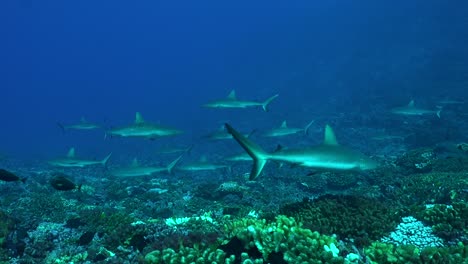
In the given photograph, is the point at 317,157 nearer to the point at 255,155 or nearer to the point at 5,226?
the point at 255,155

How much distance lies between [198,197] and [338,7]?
337 feet

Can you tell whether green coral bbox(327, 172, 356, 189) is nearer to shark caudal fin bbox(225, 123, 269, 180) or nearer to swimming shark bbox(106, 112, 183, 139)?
swimming shark bbox(106, 112, 183, 139)

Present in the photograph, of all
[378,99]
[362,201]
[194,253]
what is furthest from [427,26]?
[194,253]

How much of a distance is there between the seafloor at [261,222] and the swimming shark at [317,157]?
1.14 m

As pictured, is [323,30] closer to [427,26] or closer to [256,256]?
[427,26]

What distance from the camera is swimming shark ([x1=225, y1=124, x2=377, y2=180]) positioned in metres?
6.79

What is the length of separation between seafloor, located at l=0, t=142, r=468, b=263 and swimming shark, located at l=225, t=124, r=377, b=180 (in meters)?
1.14

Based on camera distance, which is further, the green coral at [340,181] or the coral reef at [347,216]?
the green coral at [340,181]

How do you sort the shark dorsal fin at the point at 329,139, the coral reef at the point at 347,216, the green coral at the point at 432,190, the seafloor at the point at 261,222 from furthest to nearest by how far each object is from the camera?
the green coral at the point at 432,190, the shark dorsal fin at the point at 329,139, the coral reef at the point at 347,216, the seafloor at the point at 261,222

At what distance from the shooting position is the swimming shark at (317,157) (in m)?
6.79

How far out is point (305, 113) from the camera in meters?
46.3

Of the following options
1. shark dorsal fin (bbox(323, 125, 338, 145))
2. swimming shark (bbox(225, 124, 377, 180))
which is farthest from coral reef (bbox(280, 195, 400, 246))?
shark dorsal fin (bbox(323, 125, 338, 145))

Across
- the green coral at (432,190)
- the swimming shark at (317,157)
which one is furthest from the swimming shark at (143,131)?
the green coral at (432,190)

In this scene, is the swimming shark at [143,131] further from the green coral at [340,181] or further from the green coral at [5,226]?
the green coral at [340,181]
